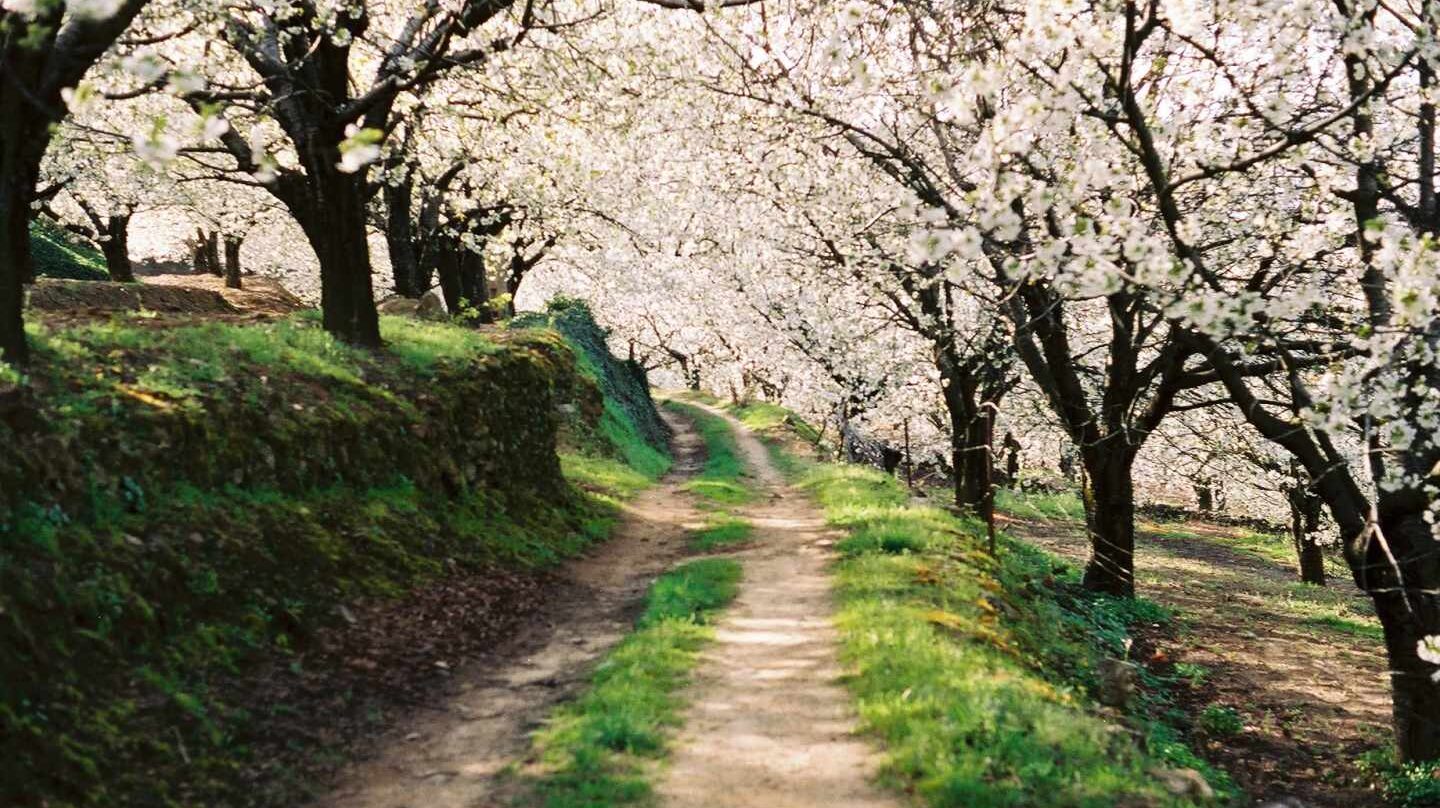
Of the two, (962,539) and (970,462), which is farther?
(970,462)

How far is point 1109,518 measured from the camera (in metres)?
18.5

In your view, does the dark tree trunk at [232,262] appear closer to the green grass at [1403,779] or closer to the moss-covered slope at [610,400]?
Answer: the moss-covered slope at [610,400]

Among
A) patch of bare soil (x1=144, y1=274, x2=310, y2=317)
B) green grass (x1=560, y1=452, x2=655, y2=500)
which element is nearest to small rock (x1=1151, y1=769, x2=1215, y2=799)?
green grass (x1=560, y1=452, x2=655, y2=500)

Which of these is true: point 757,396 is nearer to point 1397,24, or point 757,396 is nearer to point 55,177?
point 55,177

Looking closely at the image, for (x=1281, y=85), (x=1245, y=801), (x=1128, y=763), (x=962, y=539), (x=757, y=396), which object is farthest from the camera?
(x=757, y=396)

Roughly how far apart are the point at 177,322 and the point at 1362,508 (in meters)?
15.2

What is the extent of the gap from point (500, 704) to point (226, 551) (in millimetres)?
2827

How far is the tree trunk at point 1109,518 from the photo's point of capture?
1811 centimetres

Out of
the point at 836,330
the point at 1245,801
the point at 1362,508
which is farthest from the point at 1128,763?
the point at 836,330

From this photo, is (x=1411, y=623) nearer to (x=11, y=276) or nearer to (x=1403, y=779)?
(x=1403, y=779)

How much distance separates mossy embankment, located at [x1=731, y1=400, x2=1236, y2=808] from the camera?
6.46 m

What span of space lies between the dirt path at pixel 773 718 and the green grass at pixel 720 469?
9.70m

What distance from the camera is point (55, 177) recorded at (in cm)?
2258

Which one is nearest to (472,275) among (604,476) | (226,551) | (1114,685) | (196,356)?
(604,476)
